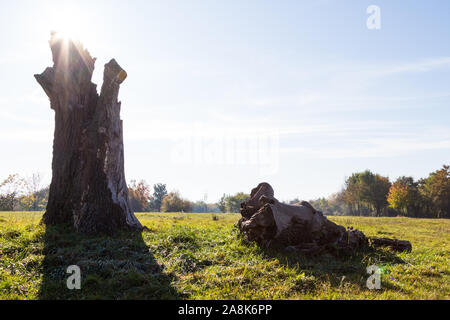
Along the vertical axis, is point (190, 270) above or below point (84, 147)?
below

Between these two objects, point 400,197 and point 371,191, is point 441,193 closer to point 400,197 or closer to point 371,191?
point 400,197

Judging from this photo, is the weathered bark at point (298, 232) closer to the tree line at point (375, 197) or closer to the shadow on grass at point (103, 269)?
the shadow on grass at point (103, 269)

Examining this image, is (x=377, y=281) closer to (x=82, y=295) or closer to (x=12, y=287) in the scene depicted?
(x=82, y=295)

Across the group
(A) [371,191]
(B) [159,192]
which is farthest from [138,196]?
(A) [371,191]

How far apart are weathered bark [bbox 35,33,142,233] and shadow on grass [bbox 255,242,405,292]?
5737 mm

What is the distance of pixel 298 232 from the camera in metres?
8.36

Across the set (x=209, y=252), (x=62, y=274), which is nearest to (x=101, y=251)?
(x=62, y=274)

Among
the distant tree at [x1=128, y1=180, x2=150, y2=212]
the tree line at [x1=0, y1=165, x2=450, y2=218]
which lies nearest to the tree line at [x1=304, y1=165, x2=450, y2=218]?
the tree line at [x1=0, y1=165, x2=450, y2=218]

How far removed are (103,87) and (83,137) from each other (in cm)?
209

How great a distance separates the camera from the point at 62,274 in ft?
19.0

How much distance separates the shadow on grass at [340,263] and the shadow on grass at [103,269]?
2933 millimetres

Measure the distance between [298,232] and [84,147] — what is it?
8015mm

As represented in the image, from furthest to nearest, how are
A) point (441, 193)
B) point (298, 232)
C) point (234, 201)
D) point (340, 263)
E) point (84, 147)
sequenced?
point (234, 201) → point (441, 193) → point (84, 147) → point (298, 232) → point (340, 263)

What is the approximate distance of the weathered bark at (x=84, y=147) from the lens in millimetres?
9523
